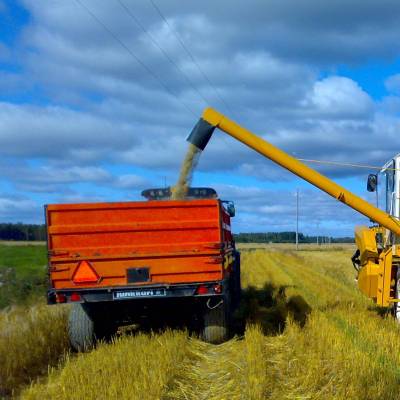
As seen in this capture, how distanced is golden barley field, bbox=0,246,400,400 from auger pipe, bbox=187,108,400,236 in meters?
1.82

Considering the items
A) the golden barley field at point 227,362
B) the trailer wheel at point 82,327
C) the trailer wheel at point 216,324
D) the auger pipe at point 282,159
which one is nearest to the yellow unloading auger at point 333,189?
the auger pipe at point 282,159

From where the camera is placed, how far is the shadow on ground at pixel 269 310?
11344 millimetres

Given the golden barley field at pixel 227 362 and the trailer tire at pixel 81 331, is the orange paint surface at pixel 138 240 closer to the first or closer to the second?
the trailer tire at pixel 81 331

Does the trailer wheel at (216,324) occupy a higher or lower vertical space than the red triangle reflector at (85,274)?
lower

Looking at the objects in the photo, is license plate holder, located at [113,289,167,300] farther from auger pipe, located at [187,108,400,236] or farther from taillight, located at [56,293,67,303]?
auger pipe, located at [187,108,400,236]

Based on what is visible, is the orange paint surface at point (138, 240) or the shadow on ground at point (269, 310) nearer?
the orange paint surface at point (138, 240)

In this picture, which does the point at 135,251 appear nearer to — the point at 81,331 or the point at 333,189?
the point at 81,331

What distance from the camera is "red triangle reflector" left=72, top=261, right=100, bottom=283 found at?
30.0 feet

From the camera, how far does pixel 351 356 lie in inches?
292

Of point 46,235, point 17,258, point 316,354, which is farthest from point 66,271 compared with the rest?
point 17,258

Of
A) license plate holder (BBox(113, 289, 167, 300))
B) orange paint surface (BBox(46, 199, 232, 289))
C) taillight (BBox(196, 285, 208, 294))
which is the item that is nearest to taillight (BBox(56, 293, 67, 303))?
orange paint surface (BBox(46, 199, 232, 289))

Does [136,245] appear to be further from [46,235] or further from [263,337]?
[263,337]

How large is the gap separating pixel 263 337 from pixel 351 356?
2364mm

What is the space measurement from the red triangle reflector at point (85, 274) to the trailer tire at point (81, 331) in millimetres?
913
